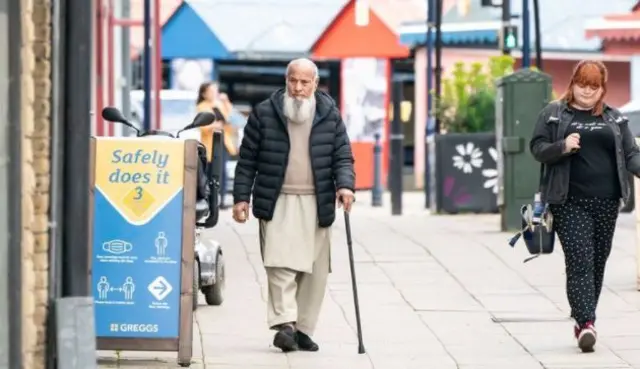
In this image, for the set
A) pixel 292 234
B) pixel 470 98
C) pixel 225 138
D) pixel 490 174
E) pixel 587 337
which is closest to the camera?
pixel 587 337

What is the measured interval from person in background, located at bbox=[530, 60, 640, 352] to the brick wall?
3292mm

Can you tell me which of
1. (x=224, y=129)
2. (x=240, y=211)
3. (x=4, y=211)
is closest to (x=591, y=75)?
(x=240, y=211)

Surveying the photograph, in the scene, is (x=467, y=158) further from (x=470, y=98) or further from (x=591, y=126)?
(x=591, y=126)

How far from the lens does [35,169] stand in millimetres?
8703

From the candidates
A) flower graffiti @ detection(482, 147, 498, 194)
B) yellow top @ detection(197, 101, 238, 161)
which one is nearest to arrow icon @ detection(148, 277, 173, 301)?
yellow top @ detection(197, 101, 238, 161)

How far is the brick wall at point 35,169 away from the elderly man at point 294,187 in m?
2.24

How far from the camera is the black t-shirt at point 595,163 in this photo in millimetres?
10922

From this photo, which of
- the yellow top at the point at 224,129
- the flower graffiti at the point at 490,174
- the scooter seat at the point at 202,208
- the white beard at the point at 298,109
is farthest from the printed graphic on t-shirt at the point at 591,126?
the flower graffiti at the point at 490,174

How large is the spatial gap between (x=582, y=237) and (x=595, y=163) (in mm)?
412

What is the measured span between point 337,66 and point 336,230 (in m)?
17.3

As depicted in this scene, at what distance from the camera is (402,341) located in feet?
37.5

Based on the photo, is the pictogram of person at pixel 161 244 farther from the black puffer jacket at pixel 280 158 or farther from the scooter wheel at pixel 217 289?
the scooter wheel at pixel 217 289

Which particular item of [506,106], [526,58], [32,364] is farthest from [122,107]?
[32,364]

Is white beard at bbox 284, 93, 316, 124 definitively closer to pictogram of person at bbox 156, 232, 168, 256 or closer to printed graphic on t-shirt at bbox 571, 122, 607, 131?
pictogram of person at bbox 156, 232, 168, 256
